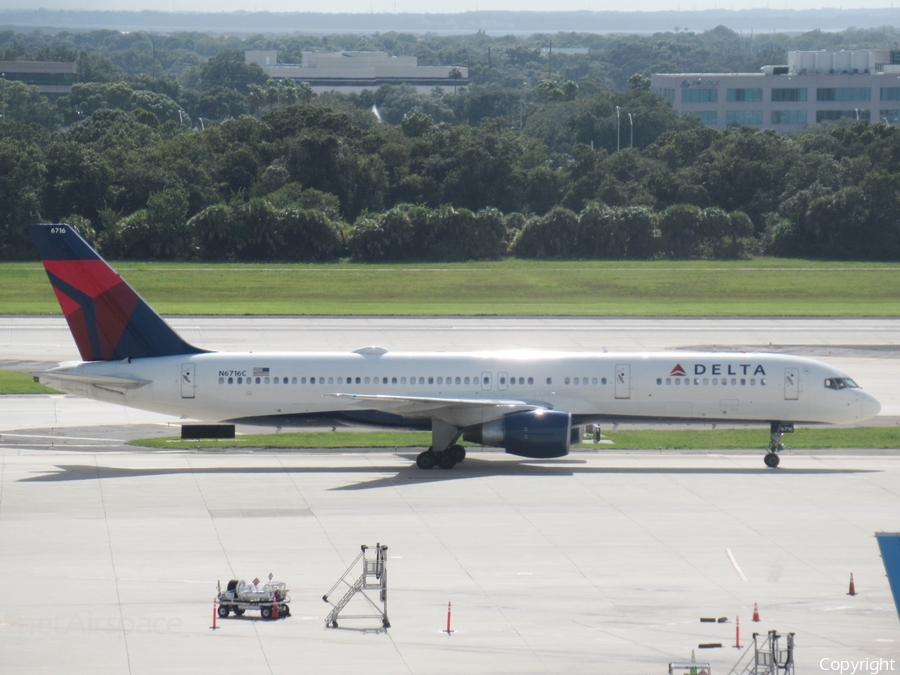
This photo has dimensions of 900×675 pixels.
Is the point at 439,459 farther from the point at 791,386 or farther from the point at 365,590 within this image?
the point at 365,590

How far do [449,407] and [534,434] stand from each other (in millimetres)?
2748

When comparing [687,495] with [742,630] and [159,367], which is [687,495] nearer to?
[742,630]

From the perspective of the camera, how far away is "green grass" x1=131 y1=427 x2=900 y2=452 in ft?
139

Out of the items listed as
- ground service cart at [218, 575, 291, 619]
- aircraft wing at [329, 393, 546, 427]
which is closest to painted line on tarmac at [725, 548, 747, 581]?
ground service cart at [218, 575, 291, 619]

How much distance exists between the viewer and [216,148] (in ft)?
420

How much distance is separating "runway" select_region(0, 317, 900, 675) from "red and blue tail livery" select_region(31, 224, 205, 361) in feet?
12.0

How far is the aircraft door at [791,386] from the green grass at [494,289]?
3840 centimetres

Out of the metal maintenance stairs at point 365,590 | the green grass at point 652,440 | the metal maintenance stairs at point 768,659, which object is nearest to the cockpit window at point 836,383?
the green grass at point 652,440

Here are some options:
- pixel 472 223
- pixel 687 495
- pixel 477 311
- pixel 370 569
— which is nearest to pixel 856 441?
pixel 687 495

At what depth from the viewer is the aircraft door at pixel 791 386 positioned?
129 feet

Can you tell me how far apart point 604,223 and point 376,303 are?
34.6 m

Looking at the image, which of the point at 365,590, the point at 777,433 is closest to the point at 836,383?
the point at 777,433

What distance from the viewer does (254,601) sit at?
23672 millimetres

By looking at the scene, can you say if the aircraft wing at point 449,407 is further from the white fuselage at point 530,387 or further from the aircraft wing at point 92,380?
the aircraft wing at point 92,380
